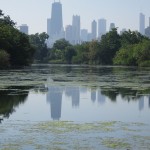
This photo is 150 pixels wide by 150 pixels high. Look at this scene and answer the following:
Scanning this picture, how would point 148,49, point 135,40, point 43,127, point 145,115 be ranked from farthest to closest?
point 135,40 < point 148,49 < point 145,115 < point 43,127

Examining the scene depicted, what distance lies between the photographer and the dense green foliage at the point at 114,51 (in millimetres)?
102250

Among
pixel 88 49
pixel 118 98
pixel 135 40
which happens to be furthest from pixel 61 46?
pixel 118 98

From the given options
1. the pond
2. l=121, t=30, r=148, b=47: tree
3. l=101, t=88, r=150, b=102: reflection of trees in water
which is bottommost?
the pond

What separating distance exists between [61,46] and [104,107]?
153133 mm

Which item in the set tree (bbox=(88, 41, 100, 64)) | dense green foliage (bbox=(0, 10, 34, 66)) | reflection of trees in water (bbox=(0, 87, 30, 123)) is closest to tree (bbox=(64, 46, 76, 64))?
tree (bbox=(88, 41, 100, 64))

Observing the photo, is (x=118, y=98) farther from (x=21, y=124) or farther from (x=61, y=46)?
(x=61, y=46)

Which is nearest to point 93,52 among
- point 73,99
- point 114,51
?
point 114,51

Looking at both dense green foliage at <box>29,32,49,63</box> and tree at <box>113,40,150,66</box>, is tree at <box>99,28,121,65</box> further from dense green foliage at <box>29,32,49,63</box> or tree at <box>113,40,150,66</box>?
dense green foliage at <box>29,32,49,63</box>

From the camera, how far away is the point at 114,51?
130 m

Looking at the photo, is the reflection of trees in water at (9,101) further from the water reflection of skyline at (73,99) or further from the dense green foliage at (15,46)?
the dense green foliage at (15,46)

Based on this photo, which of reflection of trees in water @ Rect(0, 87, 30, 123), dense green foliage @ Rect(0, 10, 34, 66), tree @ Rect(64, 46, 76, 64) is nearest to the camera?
reflection of trees in water @ Rect(0, 87, 30, 123)

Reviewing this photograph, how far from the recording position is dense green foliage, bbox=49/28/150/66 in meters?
102

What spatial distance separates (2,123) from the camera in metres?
14.8

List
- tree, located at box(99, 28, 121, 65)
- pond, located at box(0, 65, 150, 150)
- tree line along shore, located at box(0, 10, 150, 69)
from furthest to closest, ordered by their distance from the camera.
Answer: tree, located at box(99, 28, 121, 65) < tree line along shore, located at box(0, 10, 150, 69) < pond, located at box(0, 65, 150, 150)
